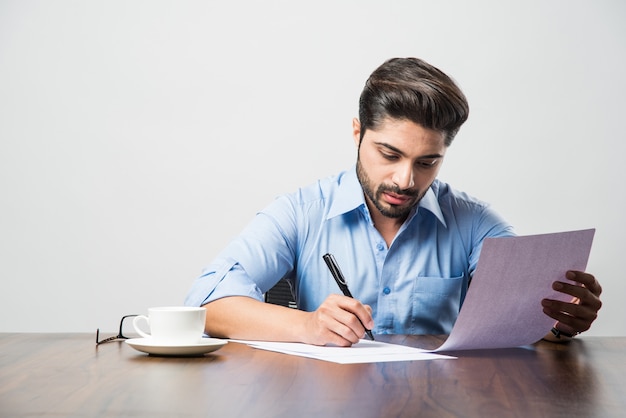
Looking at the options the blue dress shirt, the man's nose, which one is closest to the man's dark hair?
the man's nose

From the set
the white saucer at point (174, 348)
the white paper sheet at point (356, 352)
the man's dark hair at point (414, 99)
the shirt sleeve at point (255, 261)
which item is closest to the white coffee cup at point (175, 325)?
the white saucer at point (174, 348)

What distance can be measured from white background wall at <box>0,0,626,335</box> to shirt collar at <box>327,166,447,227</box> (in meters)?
1.42

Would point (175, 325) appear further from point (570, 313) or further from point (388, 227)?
point (388, 227)

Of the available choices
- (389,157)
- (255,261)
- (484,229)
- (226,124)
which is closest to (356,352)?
(255,261)

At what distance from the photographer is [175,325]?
126 cm

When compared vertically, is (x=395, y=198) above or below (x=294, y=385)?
above

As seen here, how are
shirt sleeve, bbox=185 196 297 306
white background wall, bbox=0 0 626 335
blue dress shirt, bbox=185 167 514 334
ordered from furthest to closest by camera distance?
white background wall, bbox=0 0 626 335 → blue dress shirt, bbox=185 167 514 334 → shirt sleeve, bbox=185 196 297 306

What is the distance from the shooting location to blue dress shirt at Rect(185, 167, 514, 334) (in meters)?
1.96

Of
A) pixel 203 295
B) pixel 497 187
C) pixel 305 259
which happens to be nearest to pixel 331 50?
pixel 497 187

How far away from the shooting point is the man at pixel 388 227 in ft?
6.11

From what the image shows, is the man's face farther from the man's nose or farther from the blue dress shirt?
the blue dress shirt

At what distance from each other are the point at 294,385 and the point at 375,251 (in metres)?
1.08

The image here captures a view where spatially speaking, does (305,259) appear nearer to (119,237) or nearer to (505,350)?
(505,350)

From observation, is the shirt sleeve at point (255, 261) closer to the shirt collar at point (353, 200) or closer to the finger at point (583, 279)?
the shirt collar at point (353, 200)
